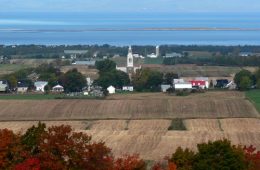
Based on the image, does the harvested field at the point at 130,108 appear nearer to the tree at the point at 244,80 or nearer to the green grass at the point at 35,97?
the green grass at the point at 35,97

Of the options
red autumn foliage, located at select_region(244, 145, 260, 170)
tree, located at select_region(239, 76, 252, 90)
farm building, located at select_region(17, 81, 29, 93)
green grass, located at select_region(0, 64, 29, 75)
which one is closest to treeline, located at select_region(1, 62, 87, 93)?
farm building, located at select_region(17, 81, 29, 93)

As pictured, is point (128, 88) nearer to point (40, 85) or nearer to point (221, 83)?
point (40, 85)

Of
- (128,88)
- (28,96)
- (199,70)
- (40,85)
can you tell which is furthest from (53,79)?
(199,70)

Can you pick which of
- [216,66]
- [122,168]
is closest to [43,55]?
[216,66]

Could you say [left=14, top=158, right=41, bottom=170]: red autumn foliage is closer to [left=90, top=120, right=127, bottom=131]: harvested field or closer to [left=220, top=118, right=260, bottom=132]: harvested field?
[left=90, top=120, right=127, bottom=131]: harvested field

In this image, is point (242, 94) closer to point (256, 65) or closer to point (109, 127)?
point (109, 127)

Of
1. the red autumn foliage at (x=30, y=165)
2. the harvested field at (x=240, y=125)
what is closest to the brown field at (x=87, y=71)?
the harvested field at (x=240, y=125)
